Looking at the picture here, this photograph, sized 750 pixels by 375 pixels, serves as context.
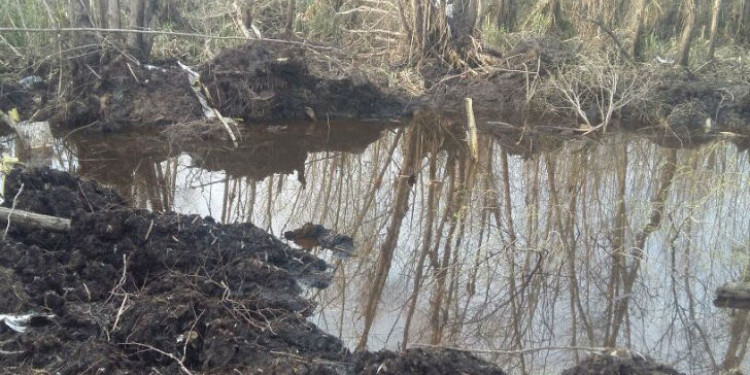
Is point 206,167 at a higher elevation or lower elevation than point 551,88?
lower

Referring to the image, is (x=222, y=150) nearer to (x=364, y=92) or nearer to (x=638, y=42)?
(x=364, y=92)

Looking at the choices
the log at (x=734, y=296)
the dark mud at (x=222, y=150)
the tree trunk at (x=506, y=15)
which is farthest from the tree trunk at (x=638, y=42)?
the log at (x=734, y=296)

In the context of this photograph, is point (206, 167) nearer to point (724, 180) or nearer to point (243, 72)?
point (243, 72)

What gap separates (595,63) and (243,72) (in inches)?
202

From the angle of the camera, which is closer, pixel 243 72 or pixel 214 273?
pixel 214 273

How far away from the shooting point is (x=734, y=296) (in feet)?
18.1

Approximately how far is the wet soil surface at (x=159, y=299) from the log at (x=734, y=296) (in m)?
2.31

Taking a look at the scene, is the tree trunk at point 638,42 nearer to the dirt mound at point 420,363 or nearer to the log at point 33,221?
the dirt mound at point 420,363

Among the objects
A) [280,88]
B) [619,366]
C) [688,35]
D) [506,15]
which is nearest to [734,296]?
[619,366]

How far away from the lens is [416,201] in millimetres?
7535

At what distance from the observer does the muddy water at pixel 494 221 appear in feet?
16.9

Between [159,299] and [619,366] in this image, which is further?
[159,299]

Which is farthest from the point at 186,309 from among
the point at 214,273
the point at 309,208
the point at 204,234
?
the point at 309,208

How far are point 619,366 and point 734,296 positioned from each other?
2080mm
